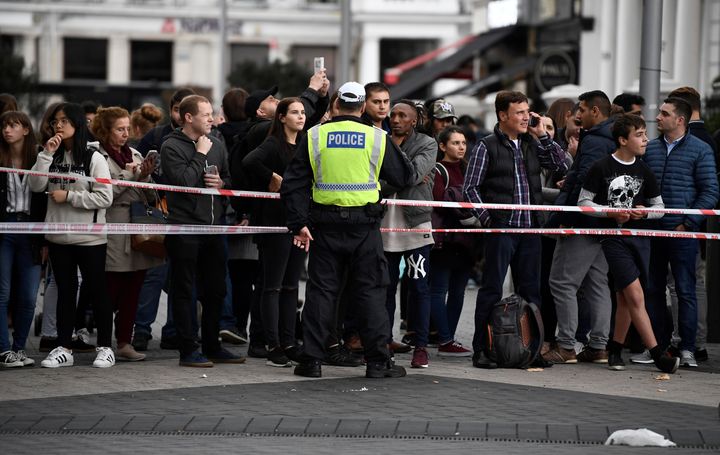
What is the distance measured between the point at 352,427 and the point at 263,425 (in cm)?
50

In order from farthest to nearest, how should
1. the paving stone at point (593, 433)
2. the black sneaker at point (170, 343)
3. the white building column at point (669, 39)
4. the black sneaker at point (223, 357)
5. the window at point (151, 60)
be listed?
1. the window at point (151, 60)
2. the white building column at point (669, 39)
3. the black sneaker at point (170, 343)
4. the black sneaker at point (223, 357)
5. the paving stone at point (593, 433)

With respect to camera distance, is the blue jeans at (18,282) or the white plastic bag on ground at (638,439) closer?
the white plastic bag on ground at (638,439)

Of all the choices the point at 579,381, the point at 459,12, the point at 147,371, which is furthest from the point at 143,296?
the point at 459,12

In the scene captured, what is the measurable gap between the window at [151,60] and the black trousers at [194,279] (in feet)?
162

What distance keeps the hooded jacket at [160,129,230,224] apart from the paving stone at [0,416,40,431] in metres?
2.43

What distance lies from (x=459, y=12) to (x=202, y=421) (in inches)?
1977

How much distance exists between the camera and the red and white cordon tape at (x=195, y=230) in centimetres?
1057

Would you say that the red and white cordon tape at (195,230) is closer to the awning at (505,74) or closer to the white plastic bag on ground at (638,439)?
the white plastic bag on ground at (638,439)

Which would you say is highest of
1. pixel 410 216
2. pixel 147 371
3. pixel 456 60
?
pixel 456 60

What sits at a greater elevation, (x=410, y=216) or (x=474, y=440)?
(x=410, y=216)

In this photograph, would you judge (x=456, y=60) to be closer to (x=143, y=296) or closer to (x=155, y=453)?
(x=143, y=296)

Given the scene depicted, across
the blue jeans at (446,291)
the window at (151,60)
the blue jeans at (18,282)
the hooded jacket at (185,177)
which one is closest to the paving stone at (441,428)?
the hooded jacket at (185,177)

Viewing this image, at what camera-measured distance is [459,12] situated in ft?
189

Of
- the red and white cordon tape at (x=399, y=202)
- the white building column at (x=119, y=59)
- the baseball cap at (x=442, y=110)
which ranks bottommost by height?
the red and white cordon tape at (x=399, y=202)
